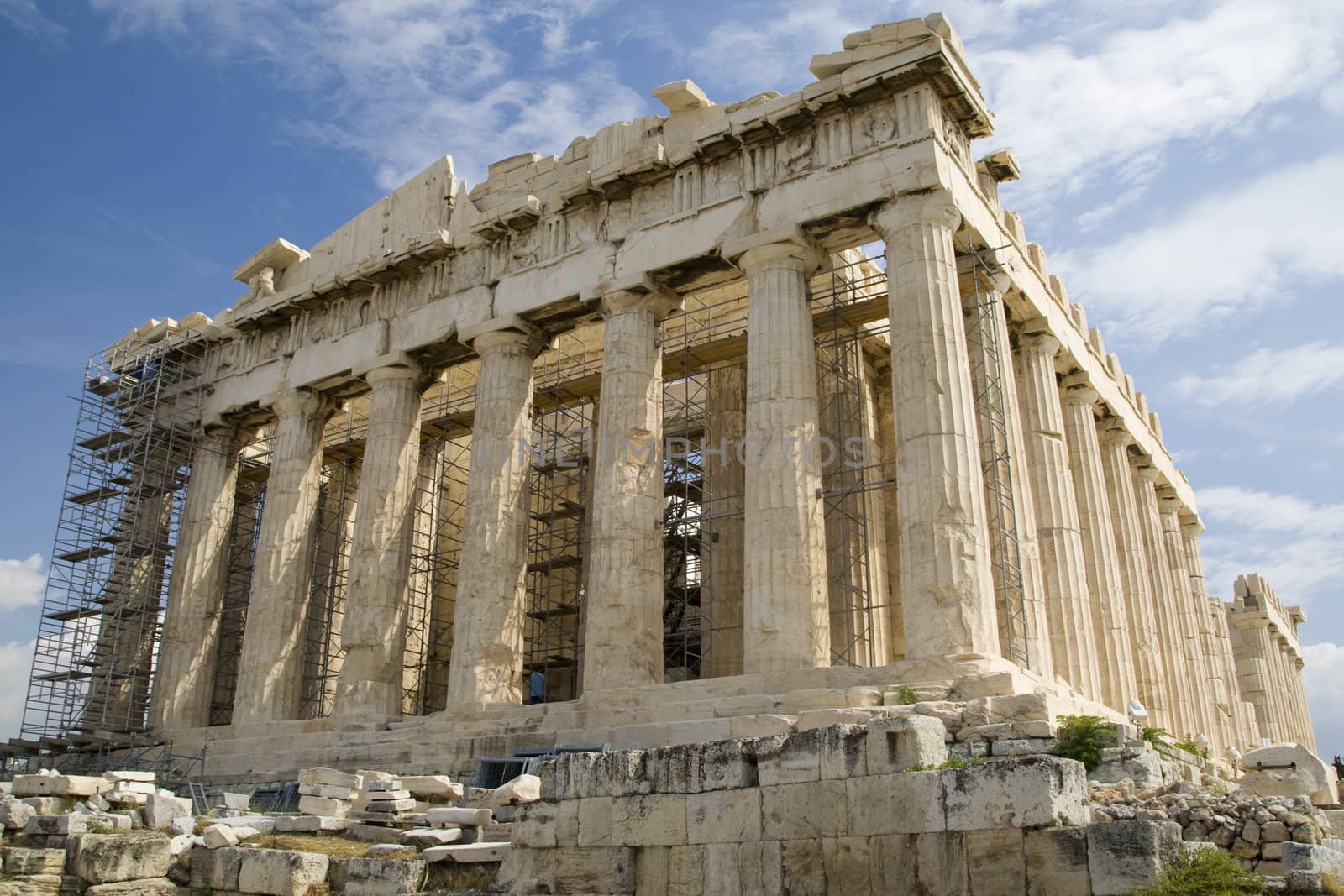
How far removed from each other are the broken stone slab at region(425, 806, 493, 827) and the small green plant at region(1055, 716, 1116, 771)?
18.8ft

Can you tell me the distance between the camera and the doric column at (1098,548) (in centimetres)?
2097

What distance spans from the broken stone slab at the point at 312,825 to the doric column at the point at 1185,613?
17.2m

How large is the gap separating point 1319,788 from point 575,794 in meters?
8.56

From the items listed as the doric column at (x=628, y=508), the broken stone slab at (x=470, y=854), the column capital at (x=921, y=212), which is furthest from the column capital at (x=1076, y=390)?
the broken stone slab at (x=470, y=854)

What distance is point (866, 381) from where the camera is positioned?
22.9 m

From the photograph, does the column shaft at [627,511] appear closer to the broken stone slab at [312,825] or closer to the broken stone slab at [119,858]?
the broken stone slab at [312,825]

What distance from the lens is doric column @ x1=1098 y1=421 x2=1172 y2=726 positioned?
75.2ft

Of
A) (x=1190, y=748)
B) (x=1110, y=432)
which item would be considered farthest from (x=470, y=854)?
(x=1110, y=432)

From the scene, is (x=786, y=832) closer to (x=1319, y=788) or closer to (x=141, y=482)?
(x=1319, y=788)

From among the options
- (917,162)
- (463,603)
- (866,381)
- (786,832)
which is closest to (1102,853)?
(786,832)

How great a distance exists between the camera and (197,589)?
24453 mm

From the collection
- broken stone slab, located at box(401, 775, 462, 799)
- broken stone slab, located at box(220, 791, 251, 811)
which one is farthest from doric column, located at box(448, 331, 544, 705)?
Answer: broken stone slab, located at box(401, 775, 462, 799)

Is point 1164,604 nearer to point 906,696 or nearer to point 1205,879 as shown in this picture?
point 906,696

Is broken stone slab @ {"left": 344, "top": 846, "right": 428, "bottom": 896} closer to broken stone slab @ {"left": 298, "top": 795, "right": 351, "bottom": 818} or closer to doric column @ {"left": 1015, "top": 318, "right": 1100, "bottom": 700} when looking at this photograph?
broken stone slab @ {"left": 298, "top": 795, "right": 351, "bottom": 818}
